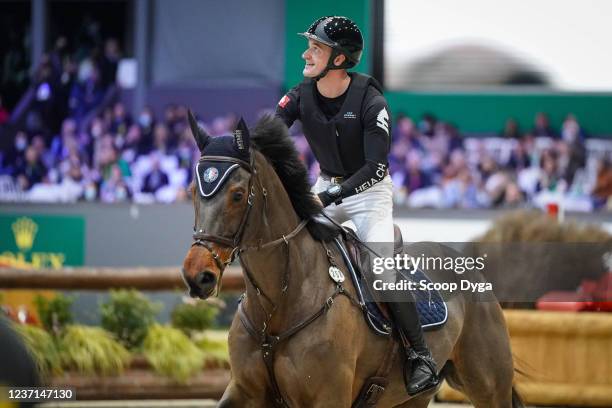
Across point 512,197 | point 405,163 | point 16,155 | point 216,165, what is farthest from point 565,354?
point 16,155

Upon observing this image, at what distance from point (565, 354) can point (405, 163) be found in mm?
6519

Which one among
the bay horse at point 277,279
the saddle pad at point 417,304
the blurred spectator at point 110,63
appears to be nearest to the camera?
the bay horse at point 277,279

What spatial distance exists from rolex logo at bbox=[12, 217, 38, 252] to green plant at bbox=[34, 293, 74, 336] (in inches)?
250

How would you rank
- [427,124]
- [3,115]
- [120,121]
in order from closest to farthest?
[427,124], [120,121], [3,115]

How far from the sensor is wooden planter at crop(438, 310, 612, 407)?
27.3 ft

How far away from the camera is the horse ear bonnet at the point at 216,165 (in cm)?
444

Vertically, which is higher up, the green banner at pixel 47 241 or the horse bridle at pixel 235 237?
the horse bridle at pixel 235 237

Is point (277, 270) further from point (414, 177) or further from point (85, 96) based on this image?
point (85, 96)

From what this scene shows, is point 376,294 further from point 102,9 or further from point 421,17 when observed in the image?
point 102,9

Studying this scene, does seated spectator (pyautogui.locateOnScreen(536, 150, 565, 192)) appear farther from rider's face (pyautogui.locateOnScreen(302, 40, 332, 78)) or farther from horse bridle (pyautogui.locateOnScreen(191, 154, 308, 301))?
horse bridle (pyautogui.locateOnScreen(191, 154, 308, 301))

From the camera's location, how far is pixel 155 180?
14883mm

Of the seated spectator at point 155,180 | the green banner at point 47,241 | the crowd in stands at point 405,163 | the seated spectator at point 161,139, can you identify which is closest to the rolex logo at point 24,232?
the green banner at point 47,241

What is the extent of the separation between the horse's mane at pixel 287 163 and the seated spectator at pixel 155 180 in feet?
32.7

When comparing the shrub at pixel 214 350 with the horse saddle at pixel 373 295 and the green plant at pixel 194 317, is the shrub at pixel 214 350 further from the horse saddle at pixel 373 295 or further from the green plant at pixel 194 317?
the horse saddle at pixel 373 295
